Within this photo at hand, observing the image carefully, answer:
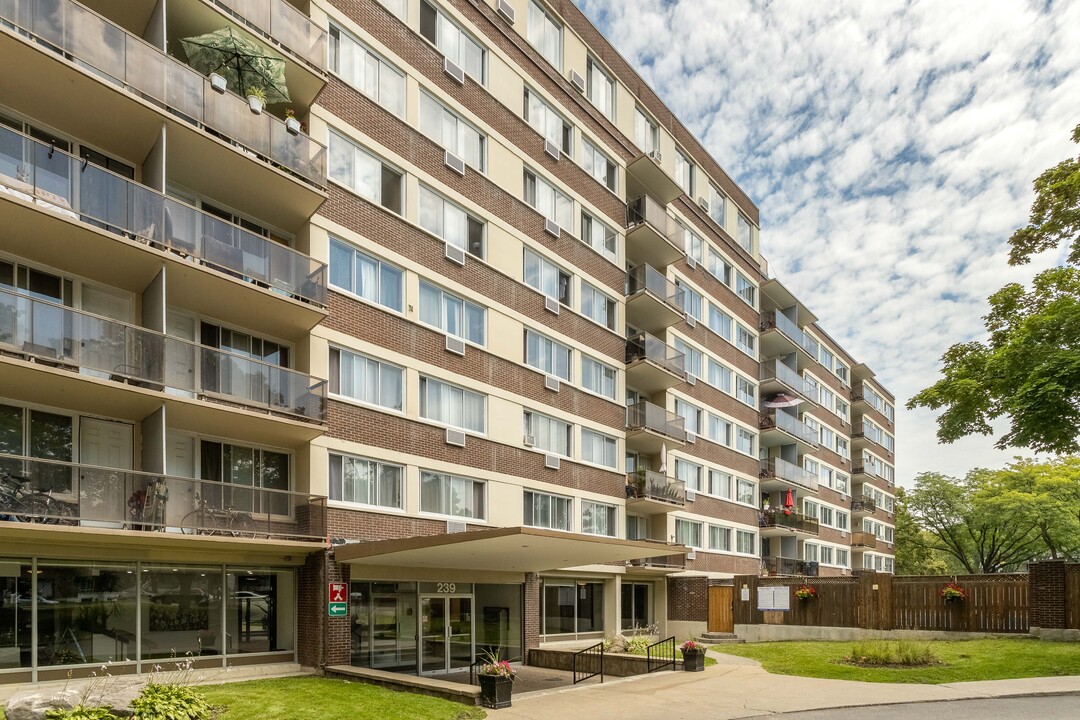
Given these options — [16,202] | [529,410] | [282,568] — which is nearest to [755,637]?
[529,410]

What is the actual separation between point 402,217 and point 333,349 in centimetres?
415

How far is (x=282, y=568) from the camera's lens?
18.8 m

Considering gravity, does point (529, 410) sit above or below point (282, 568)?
above

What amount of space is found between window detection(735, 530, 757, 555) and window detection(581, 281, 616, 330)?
14.9 m

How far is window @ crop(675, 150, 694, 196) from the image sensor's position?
38312 millimetres

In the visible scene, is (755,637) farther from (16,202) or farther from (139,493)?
(16,202)

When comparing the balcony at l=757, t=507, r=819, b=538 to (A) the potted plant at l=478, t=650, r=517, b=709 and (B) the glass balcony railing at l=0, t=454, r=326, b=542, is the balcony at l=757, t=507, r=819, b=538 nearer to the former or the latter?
(A) the potted plant at l=478, t=650, r=517, b=709

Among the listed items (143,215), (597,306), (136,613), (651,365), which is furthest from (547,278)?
(136,613)

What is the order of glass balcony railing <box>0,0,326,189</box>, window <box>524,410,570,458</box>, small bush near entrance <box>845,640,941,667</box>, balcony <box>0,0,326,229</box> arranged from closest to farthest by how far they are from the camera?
balcony <box>0,0,326,229</box>
glass balcony railing <box>0,0,326,189</box>
small bush near entrance <box>845,640,941,667</box>
window <box>524,410,570,458</box>

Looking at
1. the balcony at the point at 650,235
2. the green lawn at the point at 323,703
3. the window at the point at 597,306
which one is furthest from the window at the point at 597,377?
the green lawn at the point at 323,703

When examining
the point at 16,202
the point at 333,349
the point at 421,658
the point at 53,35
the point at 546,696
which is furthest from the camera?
the point at 421,658

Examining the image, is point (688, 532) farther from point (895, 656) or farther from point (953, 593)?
point (895, 656)

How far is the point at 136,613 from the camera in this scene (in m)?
16.1

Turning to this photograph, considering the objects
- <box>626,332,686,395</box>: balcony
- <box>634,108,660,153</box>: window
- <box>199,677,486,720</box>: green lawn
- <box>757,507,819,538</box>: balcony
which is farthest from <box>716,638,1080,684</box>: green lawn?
<box>634,108,660,153</box>: window
